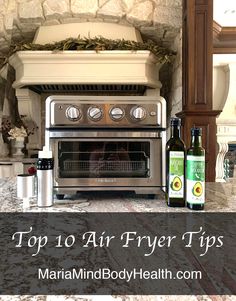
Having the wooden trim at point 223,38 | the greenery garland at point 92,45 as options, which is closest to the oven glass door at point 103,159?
the greenery garland at point 92,45

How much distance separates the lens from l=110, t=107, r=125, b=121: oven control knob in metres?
0.87

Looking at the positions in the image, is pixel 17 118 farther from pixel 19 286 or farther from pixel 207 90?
pixel 19 286

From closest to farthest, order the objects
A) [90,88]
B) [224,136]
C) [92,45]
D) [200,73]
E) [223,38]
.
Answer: [200,73] < [92,45] < [90,88] < [223,38] < [224,136]

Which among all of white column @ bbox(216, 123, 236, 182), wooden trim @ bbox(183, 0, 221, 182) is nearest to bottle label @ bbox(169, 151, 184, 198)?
wooden trim @ bbox(183, 0, 221, 182)

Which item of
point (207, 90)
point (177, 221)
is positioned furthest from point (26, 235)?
point (207, 90)

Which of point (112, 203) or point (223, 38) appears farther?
point (223, 38)

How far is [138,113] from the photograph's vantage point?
87 cm

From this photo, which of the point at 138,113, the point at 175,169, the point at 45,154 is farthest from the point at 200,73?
the point at 45,154

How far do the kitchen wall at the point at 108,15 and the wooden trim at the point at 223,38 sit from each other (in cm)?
66

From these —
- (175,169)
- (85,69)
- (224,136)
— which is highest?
(85,69)

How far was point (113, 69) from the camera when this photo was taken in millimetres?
2367

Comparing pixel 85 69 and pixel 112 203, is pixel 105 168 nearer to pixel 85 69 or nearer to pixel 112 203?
pixel 112 203

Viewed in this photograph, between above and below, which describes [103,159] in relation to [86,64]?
below

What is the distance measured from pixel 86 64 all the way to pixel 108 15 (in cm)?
44
